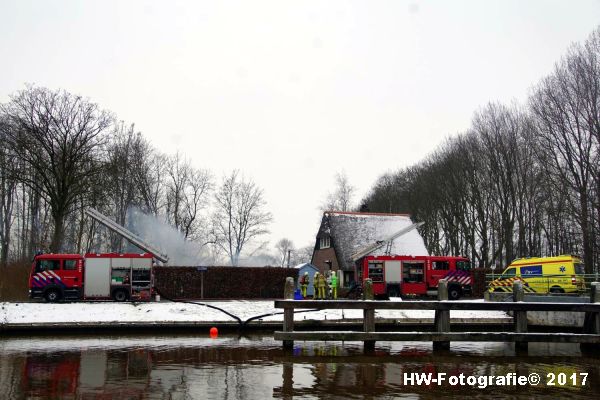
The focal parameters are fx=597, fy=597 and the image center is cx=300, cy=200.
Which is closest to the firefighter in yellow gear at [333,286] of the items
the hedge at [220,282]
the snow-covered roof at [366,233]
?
the hedge at [220,282]

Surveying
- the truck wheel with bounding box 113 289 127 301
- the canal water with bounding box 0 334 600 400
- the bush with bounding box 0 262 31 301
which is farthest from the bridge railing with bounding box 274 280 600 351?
the bush with bounding box 0 262 31 301

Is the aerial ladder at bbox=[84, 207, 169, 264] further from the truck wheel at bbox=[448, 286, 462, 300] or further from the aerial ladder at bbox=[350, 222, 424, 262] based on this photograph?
the truck wheel at bbox=[448, 286, 462, 300]

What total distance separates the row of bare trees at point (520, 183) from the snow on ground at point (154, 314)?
14.7 meters

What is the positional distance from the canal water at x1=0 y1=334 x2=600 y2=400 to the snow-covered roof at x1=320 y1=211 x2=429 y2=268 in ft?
84.3

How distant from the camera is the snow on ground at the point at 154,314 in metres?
23.9

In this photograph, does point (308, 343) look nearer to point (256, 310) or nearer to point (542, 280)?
point (256, 310)

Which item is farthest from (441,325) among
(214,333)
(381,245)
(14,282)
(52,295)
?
(381,245)

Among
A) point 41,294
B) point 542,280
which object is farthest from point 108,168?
point 542,280

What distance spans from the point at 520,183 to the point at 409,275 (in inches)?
703

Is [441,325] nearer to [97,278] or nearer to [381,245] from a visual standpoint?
[97,278]

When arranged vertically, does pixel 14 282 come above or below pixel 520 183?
below

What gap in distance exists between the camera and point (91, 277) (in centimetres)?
2995

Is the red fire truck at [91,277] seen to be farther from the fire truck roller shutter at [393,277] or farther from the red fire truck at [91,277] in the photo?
the fire truck roller shutter at [393,277]

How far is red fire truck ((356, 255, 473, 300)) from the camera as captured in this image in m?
34.0
